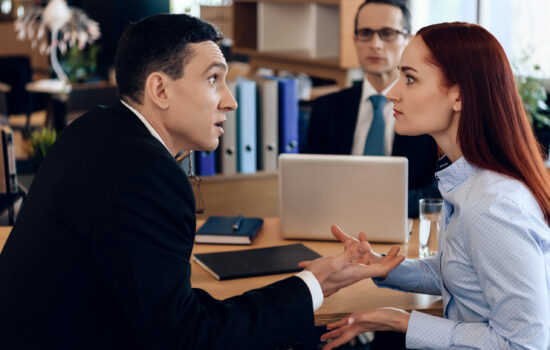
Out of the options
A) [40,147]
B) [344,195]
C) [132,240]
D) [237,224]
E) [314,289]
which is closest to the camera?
[132,240]

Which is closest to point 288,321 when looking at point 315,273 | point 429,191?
point 315,273

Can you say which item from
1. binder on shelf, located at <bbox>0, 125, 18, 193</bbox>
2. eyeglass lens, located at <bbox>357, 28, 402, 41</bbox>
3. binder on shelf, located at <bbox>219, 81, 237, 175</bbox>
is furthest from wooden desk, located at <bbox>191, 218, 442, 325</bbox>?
eyeglass lens, located at <bbox>357, 28, 402, 41</bbox>

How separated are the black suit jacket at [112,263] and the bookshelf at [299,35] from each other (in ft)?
8.02

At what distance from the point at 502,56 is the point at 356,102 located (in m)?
1.58

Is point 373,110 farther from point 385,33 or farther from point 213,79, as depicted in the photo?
point 213,79

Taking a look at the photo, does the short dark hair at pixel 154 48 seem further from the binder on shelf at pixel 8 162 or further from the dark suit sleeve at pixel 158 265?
the binder on shelf at pixel 8 162

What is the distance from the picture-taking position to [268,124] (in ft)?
10.7

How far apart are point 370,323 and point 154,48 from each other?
0.80m

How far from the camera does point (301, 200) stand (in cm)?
224

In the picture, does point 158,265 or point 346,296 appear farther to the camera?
point 346,296

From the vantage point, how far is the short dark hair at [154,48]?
146cm

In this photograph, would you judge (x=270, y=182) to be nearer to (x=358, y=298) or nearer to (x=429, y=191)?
(x=429, y=191)

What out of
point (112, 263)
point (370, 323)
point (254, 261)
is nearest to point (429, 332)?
point (370, 323)

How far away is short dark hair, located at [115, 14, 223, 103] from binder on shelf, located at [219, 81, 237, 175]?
1.61 metres
